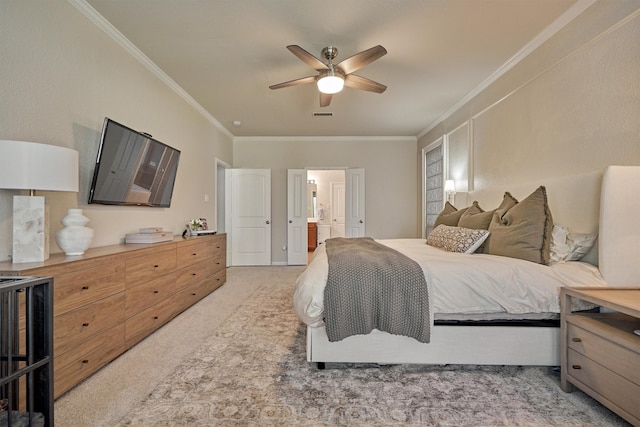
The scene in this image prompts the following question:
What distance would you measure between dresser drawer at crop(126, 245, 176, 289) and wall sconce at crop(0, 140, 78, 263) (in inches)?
23.4

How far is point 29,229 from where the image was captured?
5.40 feet

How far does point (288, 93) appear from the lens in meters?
3.91

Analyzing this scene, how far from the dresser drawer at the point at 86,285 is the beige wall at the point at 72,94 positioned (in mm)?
384

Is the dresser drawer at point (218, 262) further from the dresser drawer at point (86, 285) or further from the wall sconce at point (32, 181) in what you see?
the wall sconce at point (32, 181)

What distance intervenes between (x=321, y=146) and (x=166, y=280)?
4127 millimetres

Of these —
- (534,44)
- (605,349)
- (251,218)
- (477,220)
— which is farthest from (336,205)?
(605,349)

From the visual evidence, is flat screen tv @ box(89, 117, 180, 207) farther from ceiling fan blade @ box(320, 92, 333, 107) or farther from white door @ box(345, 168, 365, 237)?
white door @ box(345, 168, 365, 237)

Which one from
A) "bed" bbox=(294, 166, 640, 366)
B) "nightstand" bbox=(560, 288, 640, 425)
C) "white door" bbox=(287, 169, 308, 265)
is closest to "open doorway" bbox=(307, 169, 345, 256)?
"white door" bbox=(287, 169, 308, 265)

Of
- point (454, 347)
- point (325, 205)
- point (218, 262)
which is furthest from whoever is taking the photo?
point (325, 205)

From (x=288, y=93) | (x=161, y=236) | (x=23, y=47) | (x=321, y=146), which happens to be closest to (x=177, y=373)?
(x=161, y=236)

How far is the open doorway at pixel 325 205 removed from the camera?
29.9ft

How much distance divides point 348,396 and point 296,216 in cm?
453

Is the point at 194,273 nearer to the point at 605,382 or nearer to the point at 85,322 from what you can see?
the point at 85,322

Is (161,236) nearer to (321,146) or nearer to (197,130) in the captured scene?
(197,130)
